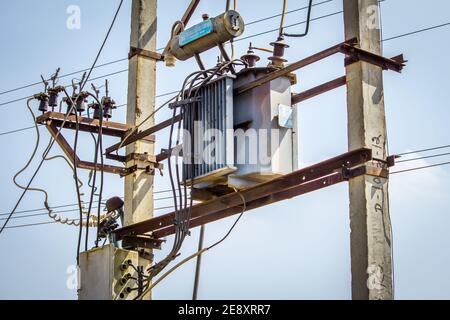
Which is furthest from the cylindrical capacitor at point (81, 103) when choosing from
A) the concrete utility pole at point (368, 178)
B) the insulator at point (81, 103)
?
the concrete utility pole at point (368, 178)

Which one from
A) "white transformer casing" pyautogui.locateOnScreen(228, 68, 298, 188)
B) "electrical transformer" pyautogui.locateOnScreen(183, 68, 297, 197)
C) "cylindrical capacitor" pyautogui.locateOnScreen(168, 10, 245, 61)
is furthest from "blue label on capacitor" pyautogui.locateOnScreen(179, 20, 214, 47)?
"white transformer casing" pyautogui.locateOnScreen(228, 68, 298, 188)

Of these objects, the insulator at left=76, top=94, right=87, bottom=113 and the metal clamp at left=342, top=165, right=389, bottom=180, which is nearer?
the metal clamp at left=342, top=165, right=389, bottom=180

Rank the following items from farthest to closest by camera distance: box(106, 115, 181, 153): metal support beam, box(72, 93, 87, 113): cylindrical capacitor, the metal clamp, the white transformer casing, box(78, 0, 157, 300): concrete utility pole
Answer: box(72, 93, 87, 113): cylindrical capacitor, box(106, 115, 181, 153): metal support beam, box(78, 0, 157, 300): concrete utility pole, the white transformer casing, the metal clamp

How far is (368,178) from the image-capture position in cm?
784

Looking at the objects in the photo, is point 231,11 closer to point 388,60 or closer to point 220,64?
point 220,64

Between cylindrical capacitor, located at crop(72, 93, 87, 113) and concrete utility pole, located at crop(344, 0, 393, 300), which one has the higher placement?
cylindrical capacitor, located at crop(72, 93, 87, 113)

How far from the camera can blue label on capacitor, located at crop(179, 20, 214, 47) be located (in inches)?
366

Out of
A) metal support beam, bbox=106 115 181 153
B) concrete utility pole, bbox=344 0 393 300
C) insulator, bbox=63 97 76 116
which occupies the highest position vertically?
insulator, bbox=63 97 76 116

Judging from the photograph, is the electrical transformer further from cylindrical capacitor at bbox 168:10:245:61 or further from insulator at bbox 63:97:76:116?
insulator at bbox 63:97:76:116

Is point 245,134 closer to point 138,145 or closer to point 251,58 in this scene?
point 251,58

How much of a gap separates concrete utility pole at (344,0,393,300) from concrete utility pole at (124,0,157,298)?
345 centimetres

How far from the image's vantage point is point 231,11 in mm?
9211
